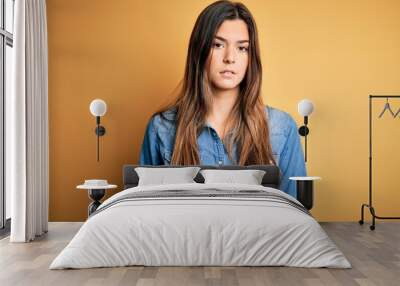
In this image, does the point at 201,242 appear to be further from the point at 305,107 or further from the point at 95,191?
the point at 305,107

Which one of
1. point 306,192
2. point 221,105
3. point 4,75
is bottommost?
point 306,192

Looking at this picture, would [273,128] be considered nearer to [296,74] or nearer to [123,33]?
[296,74]

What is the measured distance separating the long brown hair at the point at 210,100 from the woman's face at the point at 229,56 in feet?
0.20

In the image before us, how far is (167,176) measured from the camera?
6.29 m

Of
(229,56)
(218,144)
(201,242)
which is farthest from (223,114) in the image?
(201,242)

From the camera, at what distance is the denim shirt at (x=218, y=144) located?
682 centimetres

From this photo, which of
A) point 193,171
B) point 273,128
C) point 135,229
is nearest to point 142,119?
point 193,171

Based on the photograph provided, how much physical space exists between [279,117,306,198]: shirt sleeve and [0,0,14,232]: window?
307 centimetres

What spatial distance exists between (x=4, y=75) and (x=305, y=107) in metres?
3.35

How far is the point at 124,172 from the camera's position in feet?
22.3

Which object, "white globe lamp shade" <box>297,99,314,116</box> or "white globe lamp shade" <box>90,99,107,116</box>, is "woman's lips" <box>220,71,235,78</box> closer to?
"white globe lamp shade" <box>297,99,314,116</box>

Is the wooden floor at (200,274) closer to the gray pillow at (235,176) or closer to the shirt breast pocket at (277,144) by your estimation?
the gray pillow at (235,176)

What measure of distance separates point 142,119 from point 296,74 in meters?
1.89

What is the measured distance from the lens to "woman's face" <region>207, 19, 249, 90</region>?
267 inches
